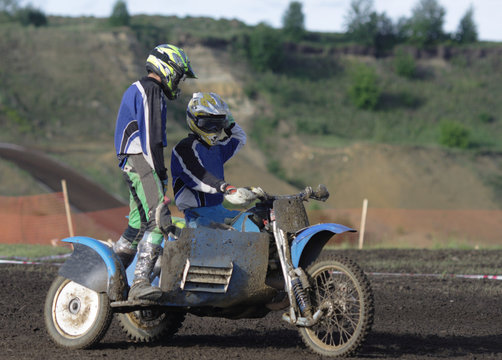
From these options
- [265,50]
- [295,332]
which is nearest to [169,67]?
[295,332]

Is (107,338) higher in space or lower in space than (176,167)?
lower

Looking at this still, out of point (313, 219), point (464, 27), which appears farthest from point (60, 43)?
point (464, 27)

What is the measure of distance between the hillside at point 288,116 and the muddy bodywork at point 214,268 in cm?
3147

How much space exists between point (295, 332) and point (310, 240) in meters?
1.73

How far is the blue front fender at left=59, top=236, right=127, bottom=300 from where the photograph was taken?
6.15 meters

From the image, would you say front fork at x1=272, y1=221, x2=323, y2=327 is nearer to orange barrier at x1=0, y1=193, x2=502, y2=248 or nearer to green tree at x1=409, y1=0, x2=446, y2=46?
orange barrier at x1=0, y1=193, x2=502, y2=248

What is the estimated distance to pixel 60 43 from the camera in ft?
211

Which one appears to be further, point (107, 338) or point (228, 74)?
point (228, 74)

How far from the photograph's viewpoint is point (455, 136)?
205 ft

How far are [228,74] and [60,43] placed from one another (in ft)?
52.4

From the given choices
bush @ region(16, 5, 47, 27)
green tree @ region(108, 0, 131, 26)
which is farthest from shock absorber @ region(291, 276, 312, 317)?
green tree @ region(108, 0, 131, 26)

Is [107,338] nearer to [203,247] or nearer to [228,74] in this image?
[203,247]

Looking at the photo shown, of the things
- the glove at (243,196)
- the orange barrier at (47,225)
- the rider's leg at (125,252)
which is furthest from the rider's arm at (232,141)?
the orange barrier at (47,225)

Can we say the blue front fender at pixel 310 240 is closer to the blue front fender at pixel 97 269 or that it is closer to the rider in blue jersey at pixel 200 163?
the rider in blue jersey at pixel 200 163
